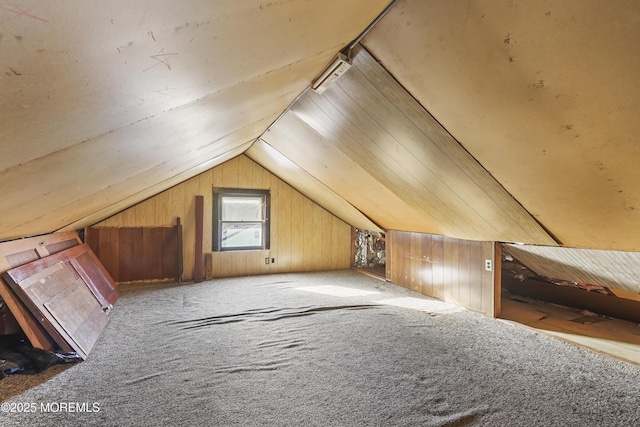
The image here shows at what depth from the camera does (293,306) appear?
3.36m

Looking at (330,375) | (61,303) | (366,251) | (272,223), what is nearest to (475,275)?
(330,375)

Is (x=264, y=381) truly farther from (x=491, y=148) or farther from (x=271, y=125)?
(x=271, y=125)

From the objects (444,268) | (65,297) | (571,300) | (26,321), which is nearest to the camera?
(26,321)

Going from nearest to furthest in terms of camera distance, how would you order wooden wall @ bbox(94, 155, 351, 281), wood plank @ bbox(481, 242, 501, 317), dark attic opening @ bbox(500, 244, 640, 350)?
dark attic opening @ bbox(500, 244, 640, 350)
wood plank @ bbox(481, 242, 501, 317)
wooden wall @ bbox(94, 155, 351, 281)

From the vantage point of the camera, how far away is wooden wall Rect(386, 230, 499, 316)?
10.3 feet

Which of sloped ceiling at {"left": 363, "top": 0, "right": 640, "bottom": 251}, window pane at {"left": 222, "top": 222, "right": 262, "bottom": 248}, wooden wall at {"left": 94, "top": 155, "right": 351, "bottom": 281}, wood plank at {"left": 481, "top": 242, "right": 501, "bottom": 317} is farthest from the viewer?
window pane at {"left": 222, "top": 222, "right": 262, "bottom": 248}

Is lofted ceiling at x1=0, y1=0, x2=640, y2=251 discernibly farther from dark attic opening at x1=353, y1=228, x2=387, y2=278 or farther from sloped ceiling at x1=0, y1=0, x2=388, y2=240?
dark attic opening at x1=353, y1=228, x2=387, y2=278

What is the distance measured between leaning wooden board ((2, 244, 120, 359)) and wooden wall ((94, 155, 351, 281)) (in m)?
1.33

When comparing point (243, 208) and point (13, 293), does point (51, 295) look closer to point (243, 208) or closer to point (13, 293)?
point (13, 293)

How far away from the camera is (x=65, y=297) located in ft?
8.13

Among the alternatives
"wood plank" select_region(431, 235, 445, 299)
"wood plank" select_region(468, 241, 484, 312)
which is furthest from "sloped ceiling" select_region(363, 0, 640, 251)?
"wood plank" select_region(431, 235, 445, 299)

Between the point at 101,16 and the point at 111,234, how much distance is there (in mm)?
4670

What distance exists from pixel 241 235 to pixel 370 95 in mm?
3950

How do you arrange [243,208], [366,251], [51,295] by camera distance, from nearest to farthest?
[51,295]
[243,208]
[366,251]
